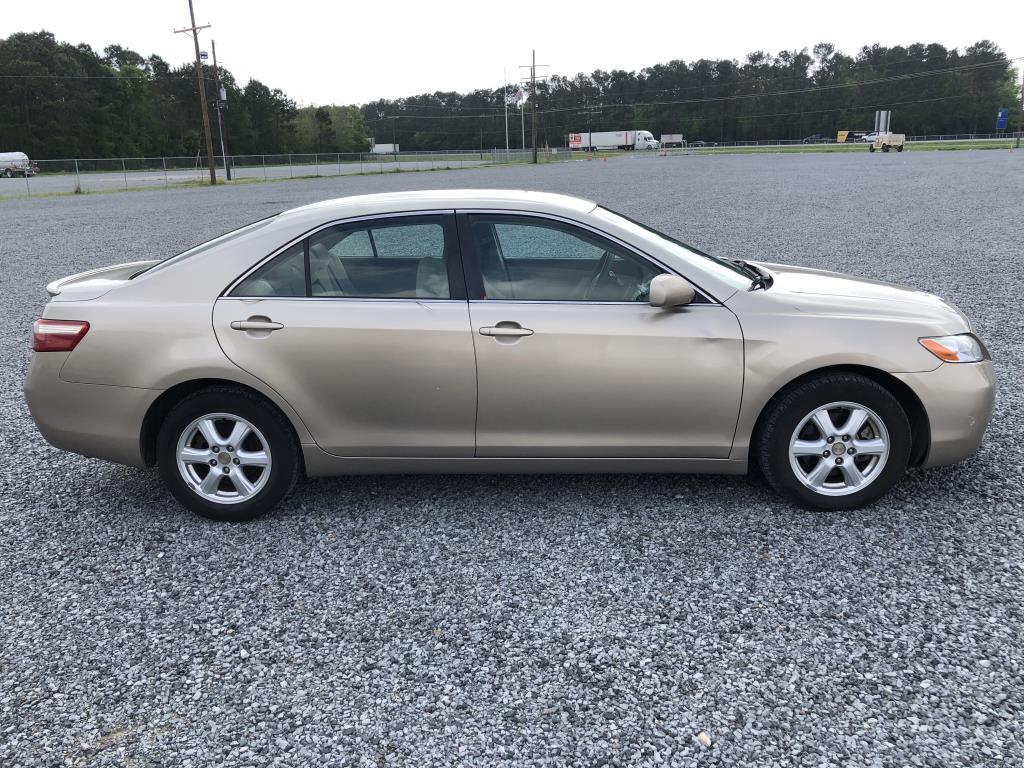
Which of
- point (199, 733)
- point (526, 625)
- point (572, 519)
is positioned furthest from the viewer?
point (572, 519)

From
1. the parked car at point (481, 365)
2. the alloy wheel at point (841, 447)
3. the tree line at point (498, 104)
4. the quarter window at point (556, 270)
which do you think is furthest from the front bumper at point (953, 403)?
the tree line at point (498, 104)

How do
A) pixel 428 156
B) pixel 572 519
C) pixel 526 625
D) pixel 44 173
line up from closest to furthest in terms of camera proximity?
pixel 526 625
pixel 572 519
pixel 44 173
pixel 428 156

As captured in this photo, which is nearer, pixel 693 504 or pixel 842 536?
pixel 842 536

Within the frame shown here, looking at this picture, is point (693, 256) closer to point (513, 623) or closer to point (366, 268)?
point (366, 268)

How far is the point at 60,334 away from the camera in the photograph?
13.2 feet

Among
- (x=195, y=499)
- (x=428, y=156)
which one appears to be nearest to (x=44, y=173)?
(x=428, y=156)

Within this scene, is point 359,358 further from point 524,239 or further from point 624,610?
point 624,610

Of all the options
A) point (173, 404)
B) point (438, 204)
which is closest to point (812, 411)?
point (438, 204)

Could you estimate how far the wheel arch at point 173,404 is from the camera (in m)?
4.02

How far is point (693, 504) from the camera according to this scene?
14.2 feet

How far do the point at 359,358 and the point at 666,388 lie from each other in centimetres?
147

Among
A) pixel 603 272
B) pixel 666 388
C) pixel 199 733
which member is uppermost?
pixel 603 272

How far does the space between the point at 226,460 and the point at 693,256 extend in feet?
8.62

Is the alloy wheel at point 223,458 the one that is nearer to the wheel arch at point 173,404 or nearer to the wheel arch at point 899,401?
the wheel arch at point 173,404
